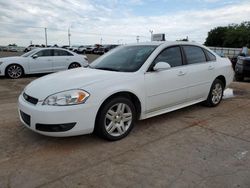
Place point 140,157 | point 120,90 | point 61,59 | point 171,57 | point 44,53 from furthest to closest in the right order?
point 61,59, point 44,53, point 171,57, point 120,90, point 140,157

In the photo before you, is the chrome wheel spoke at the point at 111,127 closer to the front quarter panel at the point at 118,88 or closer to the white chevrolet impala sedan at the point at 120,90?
the white chevrolet impala sedan at the point at 120,90

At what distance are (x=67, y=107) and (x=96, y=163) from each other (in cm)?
81

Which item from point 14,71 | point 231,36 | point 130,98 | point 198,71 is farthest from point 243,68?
point 231,36

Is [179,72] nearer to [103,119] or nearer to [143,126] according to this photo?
[143,126]

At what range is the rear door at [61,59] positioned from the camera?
11695mm

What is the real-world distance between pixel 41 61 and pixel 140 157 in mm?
9202

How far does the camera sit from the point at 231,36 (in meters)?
75.8

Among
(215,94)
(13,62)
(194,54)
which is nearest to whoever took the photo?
(194,54)

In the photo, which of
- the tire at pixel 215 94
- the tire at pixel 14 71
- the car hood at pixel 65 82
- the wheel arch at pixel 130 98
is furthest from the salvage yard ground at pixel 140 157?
the tire at pixel 14 71

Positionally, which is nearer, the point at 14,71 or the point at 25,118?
the point at 25,118

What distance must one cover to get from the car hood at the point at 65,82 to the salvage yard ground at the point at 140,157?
76 cm

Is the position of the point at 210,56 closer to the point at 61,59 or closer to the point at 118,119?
the point at 118,119

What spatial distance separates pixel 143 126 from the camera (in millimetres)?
4398

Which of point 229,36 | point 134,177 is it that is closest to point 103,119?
point 134,177
